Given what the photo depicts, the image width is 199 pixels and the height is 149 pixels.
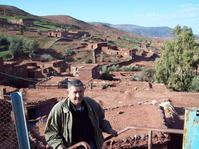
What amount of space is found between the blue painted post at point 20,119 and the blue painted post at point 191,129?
228cm

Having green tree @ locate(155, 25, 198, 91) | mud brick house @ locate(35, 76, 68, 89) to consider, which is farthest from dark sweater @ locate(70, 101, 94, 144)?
green tree @ locate(155, 25, 198, 91)

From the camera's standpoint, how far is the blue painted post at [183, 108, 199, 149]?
237cm

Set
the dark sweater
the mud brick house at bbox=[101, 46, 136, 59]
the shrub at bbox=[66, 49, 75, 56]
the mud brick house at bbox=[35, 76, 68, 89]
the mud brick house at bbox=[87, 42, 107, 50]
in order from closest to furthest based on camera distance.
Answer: the dark sweater < the mud brick house at bbox=[35, 76, 68, 89] < the mud brick house at bbox=[101, 46, 136, 59] < the shrub at bbox=[66, 49, 75, 56] < the mud brick house at bbox=[87, 42, 107, 50]

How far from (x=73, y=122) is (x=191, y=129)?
5.01ft

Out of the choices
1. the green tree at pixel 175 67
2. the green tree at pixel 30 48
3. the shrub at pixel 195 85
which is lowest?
the shrub at pixel 195 85

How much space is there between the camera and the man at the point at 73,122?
2412 millimetres

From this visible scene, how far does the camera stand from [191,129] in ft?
7.99

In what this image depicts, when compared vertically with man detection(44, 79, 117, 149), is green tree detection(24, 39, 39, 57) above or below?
above

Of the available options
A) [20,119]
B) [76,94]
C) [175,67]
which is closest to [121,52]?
[175,67]

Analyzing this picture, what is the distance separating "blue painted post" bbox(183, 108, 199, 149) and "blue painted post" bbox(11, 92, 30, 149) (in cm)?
→ 228

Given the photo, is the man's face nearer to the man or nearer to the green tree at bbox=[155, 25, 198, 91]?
the man

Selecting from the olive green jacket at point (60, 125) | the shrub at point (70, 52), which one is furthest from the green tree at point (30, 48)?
the olive green jacket at point (60, 125)

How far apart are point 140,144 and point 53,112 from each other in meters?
4.19

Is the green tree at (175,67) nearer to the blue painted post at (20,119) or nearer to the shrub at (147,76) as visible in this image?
the shrub at (147,76)
